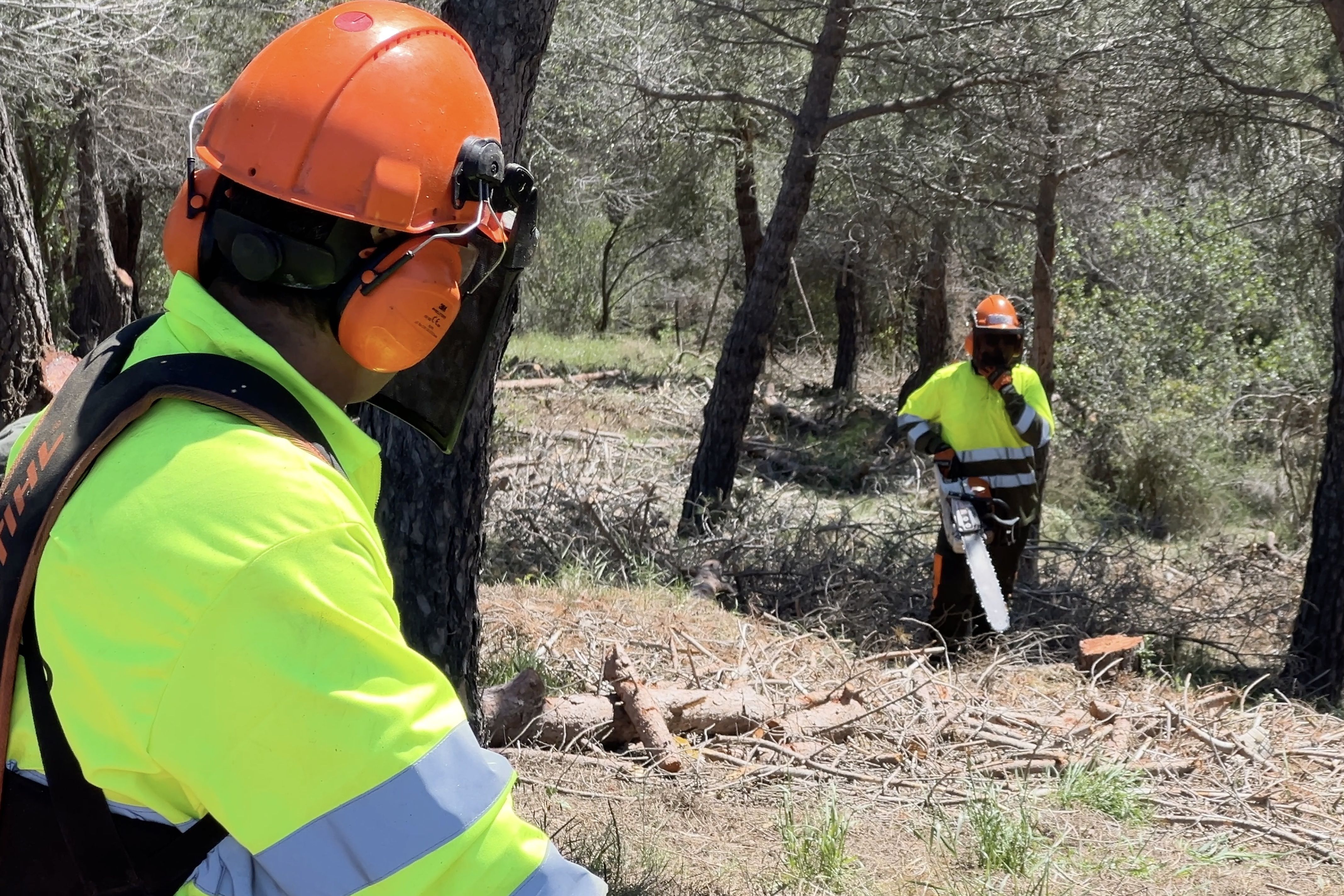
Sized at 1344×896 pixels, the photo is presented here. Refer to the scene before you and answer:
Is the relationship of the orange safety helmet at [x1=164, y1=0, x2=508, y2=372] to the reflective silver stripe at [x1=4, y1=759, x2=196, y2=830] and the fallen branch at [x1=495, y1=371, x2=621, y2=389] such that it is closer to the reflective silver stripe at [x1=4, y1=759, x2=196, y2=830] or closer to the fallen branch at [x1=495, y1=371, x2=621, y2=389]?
the reflective silver stripe at [x1=4, y1=759, x2=196, y2=830]

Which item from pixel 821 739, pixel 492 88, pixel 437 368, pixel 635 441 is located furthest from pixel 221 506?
pixel 635 441

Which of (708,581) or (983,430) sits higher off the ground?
(983,430)

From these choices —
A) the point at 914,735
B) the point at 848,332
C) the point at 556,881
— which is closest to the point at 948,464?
the point at 914,735

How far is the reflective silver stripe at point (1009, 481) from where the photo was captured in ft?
23.3

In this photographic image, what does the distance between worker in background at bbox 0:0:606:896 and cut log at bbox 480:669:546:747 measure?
122 inches

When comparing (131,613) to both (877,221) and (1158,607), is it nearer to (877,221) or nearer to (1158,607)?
(1158,607)

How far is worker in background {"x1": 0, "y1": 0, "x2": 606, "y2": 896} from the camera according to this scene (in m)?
1.01

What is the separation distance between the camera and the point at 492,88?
3.20 metres

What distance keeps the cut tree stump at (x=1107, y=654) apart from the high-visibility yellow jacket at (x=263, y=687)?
570 cm

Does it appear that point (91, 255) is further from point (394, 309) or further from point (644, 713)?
point (394, 309)

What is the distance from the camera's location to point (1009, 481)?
23.3 feet

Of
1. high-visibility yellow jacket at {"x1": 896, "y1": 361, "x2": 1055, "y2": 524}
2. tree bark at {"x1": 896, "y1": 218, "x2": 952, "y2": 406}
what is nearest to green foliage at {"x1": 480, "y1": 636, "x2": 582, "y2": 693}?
high-visibility yellow jacket at {"x1": 896, "y1": 361, "x2": 1055, "y2": 524}

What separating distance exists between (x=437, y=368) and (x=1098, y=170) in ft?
29.7

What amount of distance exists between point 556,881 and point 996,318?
250 inches
